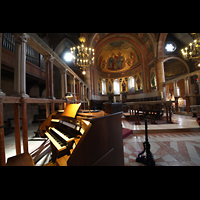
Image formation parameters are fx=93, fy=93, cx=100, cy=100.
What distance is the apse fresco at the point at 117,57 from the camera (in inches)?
545

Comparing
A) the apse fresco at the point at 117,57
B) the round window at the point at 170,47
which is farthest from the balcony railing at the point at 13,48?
the round window at the point at 170,47

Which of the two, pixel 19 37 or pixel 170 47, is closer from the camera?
pixel 19 37

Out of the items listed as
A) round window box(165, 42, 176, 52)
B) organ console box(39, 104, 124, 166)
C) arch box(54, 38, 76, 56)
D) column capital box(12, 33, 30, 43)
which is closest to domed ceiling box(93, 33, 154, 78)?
round window box(165, 42, 176, 52)

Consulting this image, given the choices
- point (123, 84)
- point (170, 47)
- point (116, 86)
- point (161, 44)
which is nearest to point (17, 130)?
point (161, 44)

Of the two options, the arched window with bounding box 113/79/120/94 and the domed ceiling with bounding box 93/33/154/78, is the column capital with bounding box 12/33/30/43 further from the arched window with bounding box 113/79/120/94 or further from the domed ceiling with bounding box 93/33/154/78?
the arched window with bounding box 113/79/120/94

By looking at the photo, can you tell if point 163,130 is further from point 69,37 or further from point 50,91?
point 69,37

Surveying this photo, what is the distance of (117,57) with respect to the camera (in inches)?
585

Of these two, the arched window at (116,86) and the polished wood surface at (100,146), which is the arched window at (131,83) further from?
the polished wood surface at (100,146)

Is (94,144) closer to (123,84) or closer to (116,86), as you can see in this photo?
(123,84)

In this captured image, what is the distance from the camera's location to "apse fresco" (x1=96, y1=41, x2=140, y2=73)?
13.9 metres

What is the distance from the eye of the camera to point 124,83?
15008mm
